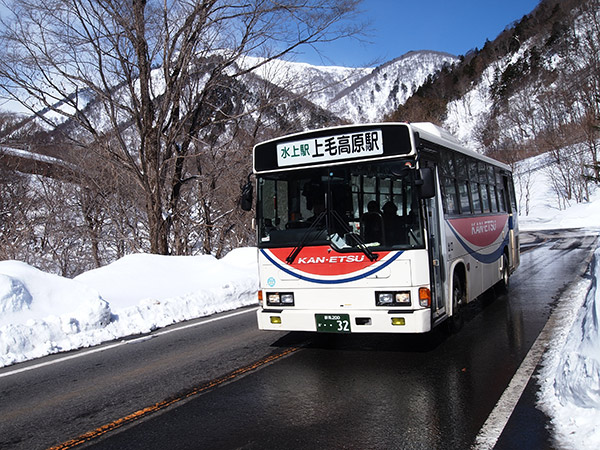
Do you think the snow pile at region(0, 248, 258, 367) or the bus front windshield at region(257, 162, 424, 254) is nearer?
the bus front windshield at region(257, 162, 424, 254)

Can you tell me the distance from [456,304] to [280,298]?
275 centimetres

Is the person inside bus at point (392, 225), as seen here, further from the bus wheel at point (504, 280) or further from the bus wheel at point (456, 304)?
the bus wheel at point (504, 280)

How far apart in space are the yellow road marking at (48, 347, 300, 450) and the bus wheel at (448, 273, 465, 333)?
2.62 meters

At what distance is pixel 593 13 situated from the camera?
6950 cm

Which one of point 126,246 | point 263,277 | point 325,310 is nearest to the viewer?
point 325,310

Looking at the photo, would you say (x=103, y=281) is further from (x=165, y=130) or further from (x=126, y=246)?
(x=126, y=246)

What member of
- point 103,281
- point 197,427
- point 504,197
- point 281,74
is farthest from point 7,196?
point 197,427

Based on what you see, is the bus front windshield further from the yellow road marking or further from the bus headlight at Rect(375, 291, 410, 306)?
the yellow road marking

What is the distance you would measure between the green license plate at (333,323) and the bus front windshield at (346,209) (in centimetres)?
86

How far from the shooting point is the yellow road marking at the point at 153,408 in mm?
4578

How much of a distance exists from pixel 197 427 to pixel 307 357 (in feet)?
8.20

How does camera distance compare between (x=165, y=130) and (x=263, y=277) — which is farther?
(x=165, y=130)

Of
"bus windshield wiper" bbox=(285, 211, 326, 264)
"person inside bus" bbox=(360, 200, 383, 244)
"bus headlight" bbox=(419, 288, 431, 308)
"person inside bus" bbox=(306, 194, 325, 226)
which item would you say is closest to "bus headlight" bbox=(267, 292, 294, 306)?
"bus windshield wiper" bbox=(285, 211, 326, 264)

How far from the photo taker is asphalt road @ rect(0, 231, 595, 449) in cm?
448
